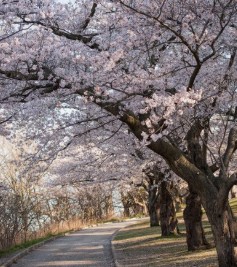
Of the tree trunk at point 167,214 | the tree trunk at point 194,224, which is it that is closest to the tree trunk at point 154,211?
the tree trunk at point 167,214

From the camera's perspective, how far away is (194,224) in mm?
12969

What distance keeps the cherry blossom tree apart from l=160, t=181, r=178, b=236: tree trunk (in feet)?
29.6

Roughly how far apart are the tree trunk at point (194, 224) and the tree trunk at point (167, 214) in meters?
5.26

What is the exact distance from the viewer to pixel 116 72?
339 inches

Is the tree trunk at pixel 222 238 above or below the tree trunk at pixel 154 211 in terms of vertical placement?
below

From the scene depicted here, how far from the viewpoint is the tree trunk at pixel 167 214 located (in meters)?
18.4

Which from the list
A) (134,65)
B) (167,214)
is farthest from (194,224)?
(134,65)

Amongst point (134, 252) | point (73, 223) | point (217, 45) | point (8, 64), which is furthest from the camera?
point (73, 223)

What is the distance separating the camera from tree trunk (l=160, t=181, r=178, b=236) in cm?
1838

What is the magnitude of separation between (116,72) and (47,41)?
1.44m

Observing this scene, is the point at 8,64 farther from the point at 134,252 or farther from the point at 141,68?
the point at 134,252

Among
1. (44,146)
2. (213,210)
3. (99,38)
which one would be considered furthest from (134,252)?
(99,38)

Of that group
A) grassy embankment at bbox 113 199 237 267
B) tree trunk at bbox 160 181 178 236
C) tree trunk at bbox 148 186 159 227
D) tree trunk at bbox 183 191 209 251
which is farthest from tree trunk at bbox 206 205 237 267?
tree trunk at bbox 148 186 159 227

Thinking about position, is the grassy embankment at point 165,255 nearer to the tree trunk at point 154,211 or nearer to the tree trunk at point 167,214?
the tree trunk at point 167,214
